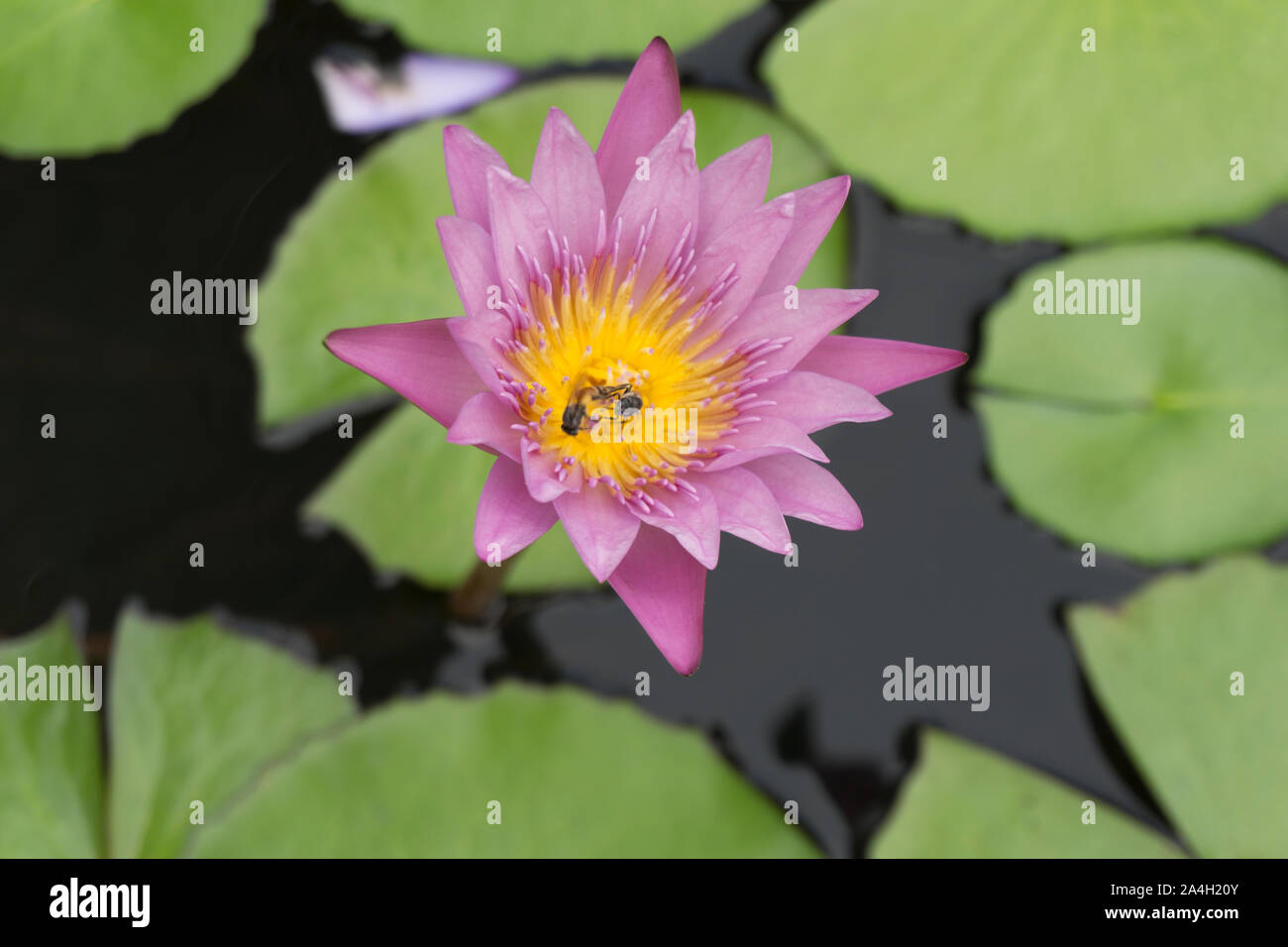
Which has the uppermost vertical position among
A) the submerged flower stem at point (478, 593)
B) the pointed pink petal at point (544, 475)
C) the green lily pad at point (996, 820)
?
the pointed pink petal at point (544, 475)

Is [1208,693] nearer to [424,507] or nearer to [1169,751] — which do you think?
[1169,751]

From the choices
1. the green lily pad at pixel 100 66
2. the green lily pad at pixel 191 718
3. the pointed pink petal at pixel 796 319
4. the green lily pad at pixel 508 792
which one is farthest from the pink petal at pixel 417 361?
the green lily pad at pixel 100 66

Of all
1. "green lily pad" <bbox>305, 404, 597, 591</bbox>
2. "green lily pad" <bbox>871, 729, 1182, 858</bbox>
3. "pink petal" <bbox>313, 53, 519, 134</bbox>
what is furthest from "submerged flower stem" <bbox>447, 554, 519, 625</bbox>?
"pink petal" <bbox>313, 53, 519, 134</bbox>

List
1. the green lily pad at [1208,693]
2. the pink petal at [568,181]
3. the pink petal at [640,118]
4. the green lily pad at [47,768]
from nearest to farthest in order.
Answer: the pink petal at [568,181] < the pink petal at [640,118] < the green lily pad at [47,768] < the green lily pad at [1208,693]

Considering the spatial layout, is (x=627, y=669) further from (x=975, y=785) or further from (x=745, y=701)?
(x=975, y=785)

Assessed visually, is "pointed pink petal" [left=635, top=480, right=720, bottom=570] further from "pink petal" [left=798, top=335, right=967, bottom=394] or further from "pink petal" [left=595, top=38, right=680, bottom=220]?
"pink petal" [left=595, top=38, right=680, bottom=220]

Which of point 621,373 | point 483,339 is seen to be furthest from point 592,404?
point 483,339

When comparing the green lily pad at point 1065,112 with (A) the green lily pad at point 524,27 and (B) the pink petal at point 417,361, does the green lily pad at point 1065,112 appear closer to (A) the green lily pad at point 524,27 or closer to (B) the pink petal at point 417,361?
(A) the green lily pad at point 524,27
